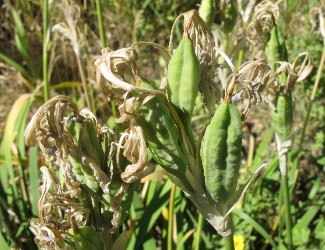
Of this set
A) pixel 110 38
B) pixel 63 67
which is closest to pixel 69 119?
pixel 110 38

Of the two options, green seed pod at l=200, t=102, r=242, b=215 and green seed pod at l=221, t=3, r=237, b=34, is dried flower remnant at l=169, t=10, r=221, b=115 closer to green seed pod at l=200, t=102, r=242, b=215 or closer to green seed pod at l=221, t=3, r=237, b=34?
green seed pod at l=200, t=102, r=242, b=215

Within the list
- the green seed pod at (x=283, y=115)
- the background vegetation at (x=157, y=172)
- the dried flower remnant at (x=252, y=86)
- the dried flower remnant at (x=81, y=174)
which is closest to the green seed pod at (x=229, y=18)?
the background vegetation at (x=157, y=172)

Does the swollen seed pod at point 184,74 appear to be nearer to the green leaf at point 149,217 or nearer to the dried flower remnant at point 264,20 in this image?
the dried flower remnant at point 264,20

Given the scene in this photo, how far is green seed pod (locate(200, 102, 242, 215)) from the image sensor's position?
622 mm

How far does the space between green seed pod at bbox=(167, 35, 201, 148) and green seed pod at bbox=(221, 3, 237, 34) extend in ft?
1.97

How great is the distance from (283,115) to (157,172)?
1.00 ft

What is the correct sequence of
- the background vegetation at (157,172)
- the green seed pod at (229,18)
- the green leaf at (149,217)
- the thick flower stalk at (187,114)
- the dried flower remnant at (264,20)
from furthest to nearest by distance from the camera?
the background vegetation at (157,172), the green leaf at (149,217), the green seed pod at (229,18), the dried flower remnant at (264,20), the thick flower stalk at (187,114)

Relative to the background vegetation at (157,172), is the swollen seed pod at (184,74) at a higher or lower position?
higher

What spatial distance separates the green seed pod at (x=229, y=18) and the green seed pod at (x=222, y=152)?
63 cm

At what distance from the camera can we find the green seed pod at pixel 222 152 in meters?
0.62

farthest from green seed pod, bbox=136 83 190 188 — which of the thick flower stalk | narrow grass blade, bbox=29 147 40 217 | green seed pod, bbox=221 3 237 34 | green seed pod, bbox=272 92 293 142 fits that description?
narrow grass blade, bbox=29 147 40 217

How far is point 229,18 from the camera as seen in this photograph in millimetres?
1216

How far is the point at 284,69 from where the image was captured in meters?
1.02

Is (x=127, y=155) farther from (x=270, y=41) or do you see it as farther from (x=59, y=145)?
(x=270, y=41)
